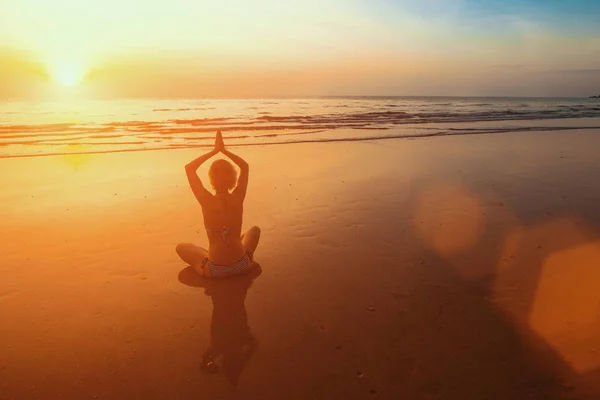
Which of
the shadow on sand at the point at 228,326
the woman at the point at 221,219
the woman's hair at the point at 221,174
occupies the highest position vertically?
the woman's hair at the point at 221,174

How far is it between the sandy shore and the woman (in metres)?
0.23

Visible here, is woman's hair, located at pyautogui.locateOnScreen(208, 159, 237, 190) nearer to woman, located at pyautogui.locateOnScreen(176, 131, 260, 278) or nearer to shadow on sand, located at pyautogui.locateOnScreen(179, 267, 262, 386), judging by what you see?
woman, located at pyautogui.locateOnScreen(176, 131, 260, 278)

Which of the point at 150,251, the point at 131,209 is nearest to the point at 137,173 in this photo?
the point at 131,209

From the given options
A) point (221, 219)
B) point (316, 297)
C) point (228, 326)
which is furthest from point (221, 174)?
point (316, 297)

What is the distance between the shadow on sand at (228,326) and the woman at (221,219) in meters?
0.14

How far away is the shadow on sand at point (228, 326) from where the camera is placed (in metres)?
3.55

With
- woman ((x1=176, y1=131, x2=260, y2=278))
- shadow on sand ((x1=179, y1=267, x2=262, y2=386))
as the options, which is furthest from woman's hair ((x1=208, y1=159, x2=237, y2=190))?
shadow on sand ((x1=179, y1=267, x2=262, y2=386))

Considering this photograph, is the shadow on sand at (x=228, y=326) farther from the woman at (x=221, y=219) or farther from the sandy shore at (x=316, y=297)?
the woman at (x=221, y=219)

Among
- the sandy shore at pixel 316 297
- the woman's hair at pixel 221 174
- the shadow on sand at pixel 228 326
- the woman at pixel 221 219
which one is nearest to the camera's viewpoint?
the sandy shore at pixel 316 297

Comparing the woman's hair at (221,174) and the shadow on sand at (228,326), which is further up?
the woman's hair at (221,174)

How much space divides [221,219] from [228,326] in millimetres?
1406

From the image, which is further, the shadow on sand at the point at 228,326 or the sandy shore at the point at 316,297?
the shadow on sand at the point at 228,326

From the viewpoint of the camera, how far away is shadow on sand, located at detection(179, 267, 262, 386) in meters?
3.55

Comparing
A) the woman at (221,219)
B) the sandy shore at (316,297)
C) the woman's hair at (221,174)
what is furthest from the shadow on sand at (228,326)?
the woman's hair at (221,174)
